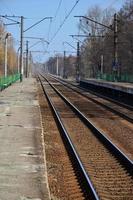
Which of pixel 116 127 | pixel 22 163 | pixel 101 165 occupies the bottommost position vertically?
pixel 116 127

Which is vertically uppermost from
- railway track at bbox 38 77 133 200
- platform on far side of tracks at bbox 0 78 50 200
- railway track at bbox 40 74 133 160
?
platform on far side of tracks at bbox 0 78 50 200

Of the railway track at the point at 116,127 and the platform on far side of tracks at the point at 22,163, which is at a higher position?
the platform on far side of tracks at the point at 22,163

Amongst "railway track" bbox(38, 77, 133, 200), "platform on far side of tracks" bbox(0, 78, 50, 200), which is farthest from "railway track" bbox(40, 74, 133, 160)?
"platform on far side of tracks" bbox(0, 78, 50, 200)

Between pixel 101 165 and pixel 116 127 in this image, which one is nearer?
pixel 101 165

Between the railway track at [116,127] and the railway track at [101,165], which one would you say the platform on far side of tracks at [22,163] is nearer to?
the railway track at [101,165]

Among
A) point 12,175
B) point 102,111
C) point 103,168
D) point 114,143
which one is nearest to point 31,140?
point 114,143

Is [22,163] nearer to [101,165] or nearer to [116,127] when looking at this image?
[101,165]

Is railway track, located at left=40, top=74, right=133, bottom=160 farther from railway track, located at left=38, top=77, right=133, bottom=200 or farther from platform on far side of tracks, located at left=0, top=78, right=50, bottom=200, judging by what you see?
platform on far side of tracks, located at left=0, top=78, right=50, bottom=200

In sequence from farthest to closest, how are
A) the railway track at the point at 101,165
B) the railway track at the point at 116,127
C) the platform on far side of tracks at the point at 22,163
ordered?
the railway track at the point at 116,127 < the railway track at the point at 101,165 < the platform on far side of tracks at the point at 22,163

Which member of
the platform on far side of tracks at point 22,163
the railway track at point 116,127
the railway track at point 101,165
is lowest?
the railway track at point 116,127

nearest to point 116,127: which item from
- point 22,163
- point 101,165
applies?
point 101,165

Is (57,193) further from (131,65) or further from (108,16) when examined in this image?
(108,16)

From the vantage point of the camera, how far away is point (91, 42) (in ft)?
380

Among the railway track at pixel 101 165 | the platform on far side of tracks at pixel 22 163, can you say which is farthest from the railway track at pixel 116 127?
the platform on far side of tracks at pixel 22 163
